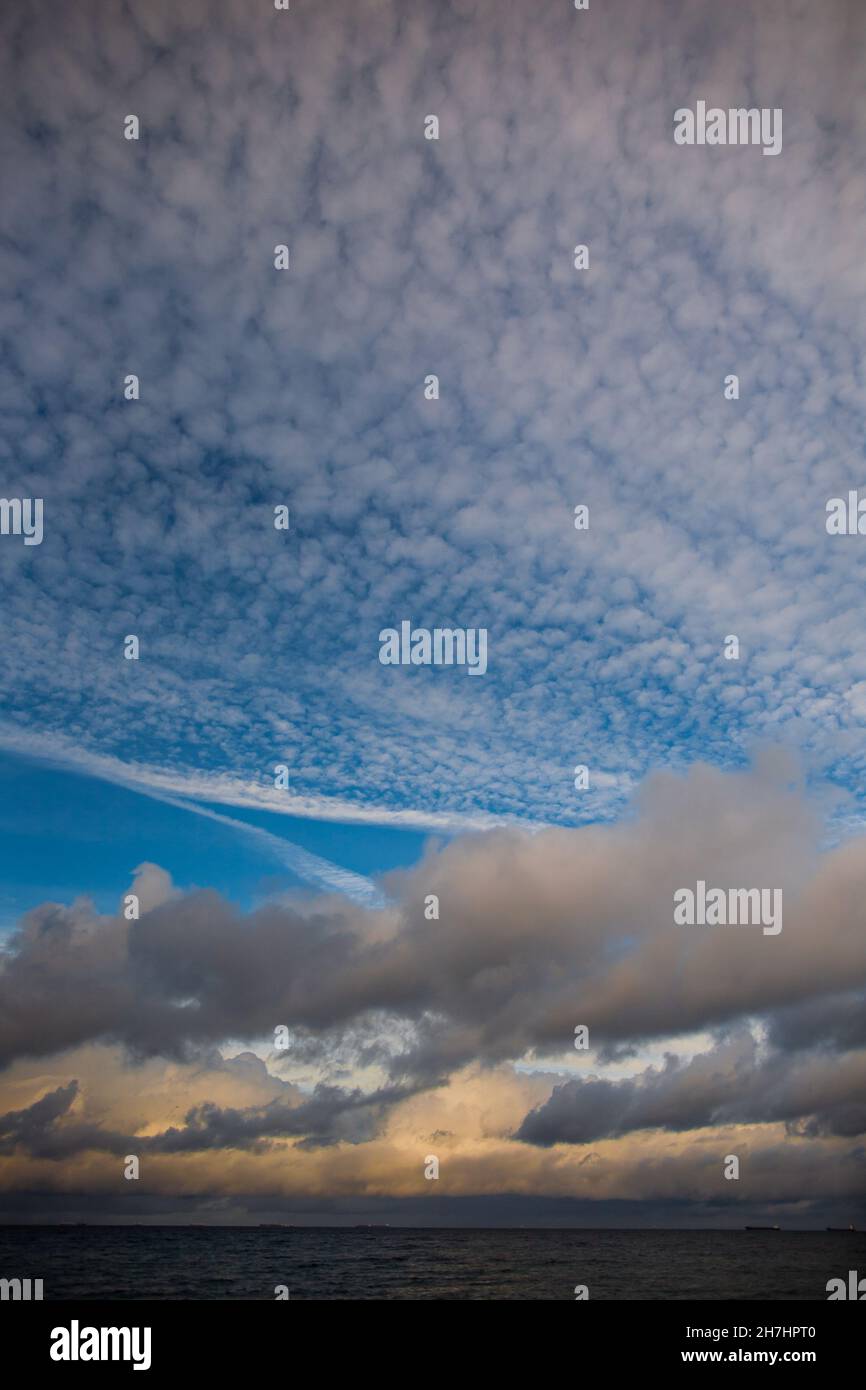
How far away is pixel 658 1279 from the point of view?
67.9 metres

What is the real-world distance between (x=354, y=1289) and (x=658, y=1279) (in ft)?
97.8
